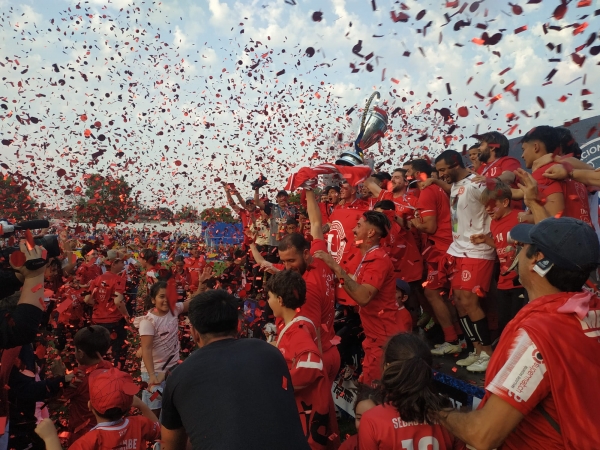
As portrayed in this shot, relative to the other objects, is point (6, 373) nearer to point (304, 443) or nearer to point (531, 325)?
point (304, 443)

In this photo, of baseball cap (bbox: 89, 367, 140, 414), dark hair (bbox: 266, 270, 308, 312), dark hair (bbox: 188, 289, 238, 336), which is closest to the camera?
dark hair (bbox: 188, 289, 238, 336)

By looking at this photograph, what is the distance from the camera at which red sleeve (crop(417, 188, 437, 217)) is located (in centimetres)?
559

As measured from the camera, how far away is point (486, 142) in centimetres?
539

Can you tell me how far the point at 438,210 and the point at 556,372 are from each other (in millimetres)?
4145

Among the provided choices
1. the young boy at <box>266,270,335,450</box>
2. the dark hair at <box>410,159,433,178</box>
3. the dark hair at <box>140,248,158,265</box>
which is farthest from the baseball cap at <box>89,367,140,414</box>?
the dark hair at <box>140,248,158,265</box>

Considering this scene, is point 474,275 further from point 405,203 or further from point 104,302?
point 104,302

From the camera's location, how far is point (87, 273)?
8508 mm

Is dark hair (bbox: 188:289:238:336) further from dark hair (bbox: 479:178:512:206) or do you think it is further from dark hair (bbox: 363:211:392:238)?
dark hair (bbox: 479:178:512:206)

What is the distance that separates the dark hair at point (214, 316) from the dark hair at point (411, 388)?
879 millimetres

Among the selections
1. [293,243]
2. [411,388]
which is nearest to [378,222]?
[293,243]

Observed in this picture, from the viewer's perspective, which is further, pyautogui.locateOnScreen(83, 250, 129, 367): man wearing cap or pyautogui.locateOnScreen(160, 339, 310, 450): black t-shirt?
pyautogui.locateOnScreen(83, 250, 129, 367): man wearing cap

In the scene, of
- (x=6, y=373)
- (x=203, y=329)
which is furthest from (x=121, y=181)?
(x=203, y=329)

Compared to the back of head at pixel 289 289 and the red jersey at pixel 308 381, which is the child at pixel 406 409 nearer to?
the red jersey at pixel 308 381

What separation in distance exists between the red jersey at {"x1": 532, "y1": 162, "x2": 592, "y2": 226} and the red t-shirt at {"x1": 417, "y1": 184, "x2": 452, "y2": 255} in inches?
64.8
